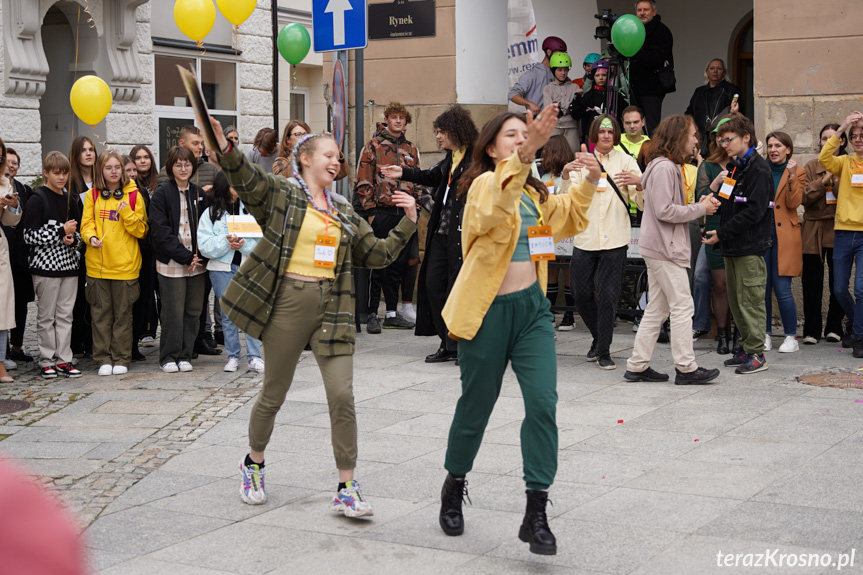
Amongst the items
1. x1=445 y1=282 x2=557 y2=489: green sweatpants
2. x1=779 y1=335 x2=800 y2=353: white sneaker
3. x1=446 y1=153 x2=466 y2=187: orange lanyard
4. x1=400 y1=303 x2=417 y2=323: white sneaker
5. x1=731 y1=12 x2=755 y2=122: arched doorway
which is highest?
x1=731 y1=12 x2=755 y2=122: arched doorway

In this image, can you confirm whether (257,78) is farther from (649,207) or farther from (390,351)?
(649,207)

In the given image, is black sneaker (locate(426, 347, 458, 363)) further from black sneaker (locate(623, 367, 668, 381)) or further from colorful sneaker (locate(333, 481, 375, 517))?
colorful sneaker (locate(333, 481, 375, 517))

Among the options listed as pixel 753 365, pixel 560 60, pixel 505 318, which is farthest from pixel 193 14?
pixel 505 318

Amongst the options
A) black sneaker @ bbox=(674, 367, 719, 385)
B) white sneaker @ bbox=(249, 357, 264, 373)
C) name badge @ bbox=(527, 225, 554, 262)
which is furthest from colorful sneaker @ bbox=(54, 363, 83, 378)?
name badge @ bbox=(527, 225, 554, 262)

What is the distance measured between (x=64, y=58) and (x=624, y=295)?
38.0ft

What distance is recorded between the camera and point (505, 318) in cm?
453

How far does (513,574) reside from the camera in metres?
4.19

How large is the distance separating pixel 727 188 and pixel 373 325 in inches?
166

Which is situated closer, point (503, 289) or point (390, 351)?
point (503, 289)

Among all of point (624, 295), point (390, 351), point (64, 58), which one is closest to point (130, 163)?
point (390, 351)

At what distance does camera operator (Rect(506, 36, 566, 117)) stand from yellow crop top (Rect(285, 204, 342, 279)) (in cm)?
811

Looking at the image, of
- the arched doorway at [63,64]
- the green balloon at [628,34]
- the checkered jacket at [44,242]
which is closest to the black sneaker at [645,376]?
the green balloon at [628,34]

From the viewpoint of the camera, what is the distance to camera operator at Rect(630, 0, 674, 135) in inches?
481

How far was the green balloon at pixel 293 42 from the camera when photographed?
49.0 feet
